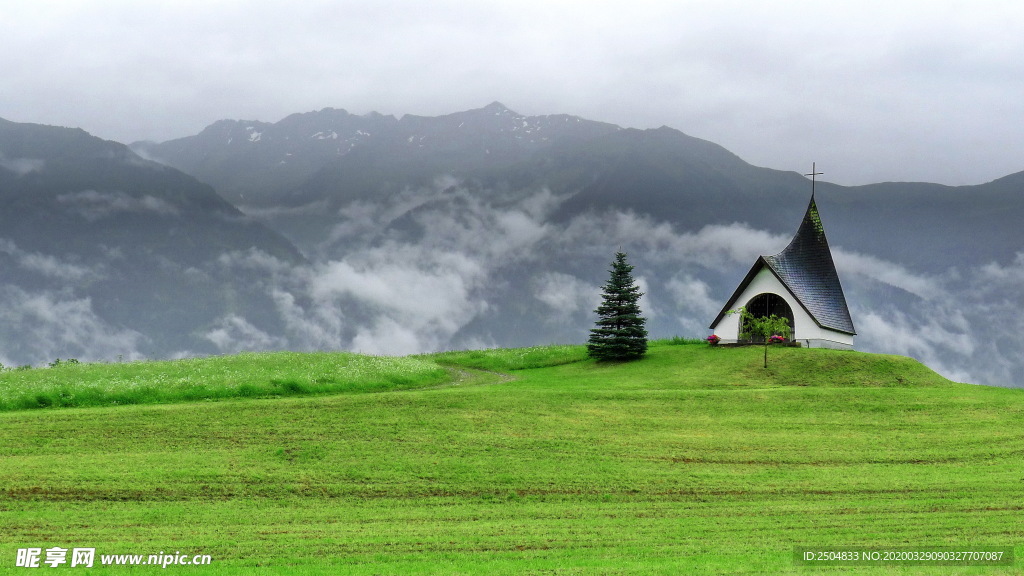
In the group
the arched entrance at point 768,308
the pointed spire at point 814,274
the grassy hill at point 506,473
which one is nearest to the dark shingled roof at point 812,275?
the pointed spire at point 814,274

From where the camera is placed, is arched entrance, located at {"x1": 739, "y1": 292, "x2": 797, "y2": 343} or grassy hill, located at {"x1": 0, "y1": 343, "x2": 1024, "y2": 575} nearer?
grassy hill, located at {"x1": 0, "y1": 343, "x2": 1024, "y2": 575}

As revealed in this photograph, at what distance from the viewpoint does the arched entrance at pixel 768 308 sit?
42906 mm

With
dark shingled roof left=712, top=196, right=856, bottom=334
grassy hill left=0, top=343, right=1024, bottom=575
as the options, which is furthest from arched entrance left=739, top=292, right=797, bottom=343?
grassy hill left=0, top=343, right=1024, bottom=575

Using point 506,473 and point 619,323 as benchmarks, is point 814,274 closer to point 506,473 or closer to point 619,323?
point 619,323

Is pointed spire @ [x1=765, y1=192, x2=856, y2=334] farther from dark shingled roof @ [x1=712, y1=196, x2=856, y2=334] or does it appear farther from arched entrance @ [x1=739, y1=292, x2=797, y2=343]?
arched entrance @ [x1=739, y1=292, x2=797, y2=343]

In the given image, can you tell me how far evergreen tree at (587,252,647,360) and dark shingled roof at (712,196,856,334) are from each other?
15.5 feet

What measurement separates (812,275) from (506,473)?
99.7 ft

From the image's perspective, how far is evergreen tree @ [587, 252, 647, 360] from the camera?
43438 mm

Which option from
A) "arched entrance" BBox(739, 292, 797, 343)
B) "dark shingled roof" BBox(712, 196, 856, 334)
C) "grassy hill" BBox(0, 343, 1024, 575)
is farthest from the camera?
"arched entrance" BBox(739, 292, 797, 343)

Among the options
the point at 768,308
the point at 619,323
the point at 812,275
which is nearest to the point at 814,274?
the point at 812,275

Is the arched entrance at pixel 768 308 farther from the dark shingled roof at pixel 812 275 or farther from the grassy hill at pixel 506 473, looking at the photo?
the grassy hill at pixel 506 473

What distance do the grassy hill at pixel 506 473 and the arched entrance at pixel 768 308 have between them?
372 inches

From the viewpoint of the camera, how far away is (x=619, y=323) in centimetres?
4462

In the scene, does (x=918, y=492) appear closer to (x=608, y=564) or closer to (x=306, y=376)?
(x=608, y=564)
